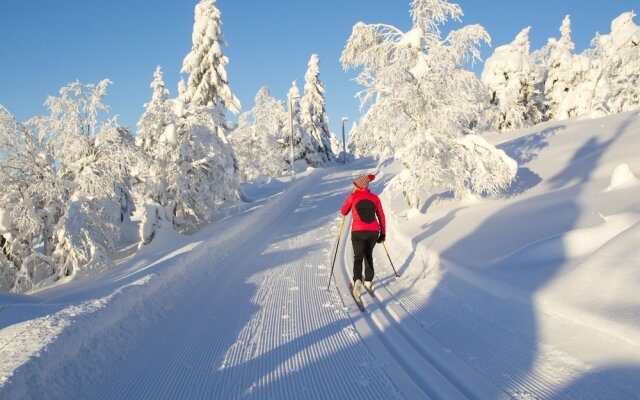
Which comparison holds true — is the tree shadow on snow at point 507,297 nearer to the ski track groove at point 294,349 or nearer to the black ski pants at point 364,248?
the ski track groove at point 294,349

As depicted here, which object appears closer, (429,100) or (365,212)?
(365,212)

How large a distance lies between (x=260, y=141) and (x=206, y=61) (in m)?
17.9

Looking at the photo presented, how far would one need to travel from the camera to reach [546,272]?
5.11 metres

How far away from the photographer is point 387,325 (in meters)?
4.82

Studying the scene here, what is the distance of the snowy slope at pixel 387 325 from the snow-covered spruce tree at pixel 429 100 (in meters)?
2.75

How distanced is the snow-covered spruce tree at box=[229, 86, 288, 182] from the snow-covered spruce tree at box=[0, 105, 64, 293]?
24.9 m

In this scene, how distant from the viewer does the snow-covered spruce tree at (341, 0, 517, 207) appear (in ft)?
36.1

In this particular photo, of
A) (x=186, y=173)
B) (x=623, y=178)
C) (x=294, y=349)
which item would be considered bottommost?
(x=294, y=349)

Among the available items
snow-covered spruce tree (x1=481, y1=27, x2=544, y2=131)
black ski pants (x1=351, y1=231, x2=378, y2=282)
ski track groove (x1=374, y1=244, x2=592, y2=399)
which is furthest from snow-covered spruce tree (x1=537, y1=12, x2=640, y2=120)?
ski track groove (x1=374, y1=244, x2=592, y2=399)

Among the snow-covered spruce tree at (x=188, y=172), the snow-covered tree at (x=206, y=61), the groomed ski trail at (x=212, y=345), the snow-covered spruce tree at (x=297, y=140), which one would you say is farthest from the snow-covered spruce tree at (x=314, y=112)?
the groomed ski trail at (x=212, y=345)

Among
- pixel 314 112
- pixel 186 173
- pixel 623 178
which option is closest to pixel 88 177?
pixel 186 173

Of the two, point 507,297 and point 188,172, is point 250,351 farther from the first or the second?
point 188,172

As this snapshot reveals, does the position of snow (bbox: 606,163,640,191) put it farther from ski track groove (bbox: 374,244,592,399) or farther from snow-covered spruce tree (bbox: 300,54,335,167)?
snow-covered spruce tree (bbox: 300,54,335,167)

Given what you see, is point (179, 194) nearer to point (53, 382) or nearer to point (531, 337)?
point (53, 382)
